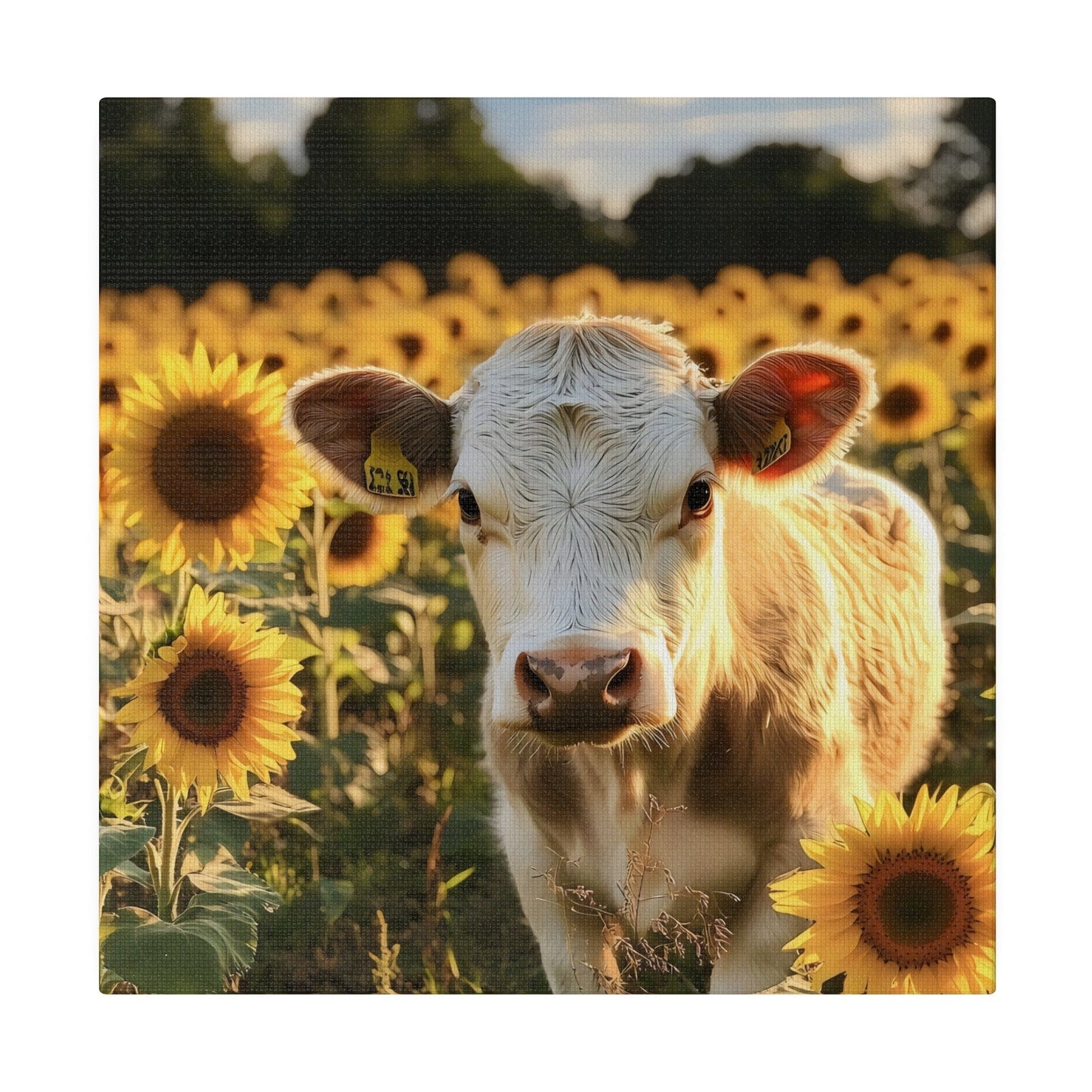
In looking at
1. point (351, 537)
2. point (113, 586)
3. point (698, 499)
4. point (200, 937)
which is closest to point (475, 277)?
point (351, 537)

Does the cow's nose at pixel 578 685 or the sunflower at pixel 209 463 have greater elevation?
the sunflower at pixel 209 463

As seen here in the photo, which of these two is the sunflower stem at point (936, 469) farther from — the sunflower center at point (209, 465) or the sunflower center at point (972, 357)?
the sunflower center at point (209, 465)

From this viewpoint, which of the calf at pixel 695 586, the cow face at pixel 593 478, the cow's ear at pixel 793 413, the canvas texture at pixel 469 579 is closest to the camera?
the cow face at pixel 593 478

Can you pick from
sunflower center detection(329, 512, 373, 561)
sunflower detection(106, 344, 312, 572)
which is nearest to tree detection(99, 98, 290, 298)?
sunflower detection(106, 344, 312, 572)

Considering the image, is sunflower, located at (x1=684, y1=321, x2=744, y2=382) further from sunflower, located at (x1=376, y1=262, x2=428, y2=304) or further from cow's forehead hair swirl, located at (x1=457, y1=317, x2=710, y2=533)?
sunflower, located at (x1=376, y1=262, x2=428, y2=304)

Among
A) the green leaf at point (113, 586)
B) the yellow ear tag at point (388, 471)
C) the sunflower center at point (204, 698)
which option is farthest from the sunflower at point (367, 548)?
the green leaf at point (113, 586)

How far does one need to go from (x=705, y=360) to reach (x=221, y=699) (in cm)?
187

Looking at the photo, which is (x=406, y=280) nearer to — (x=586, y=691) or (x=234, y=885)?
(x=586, y=691)

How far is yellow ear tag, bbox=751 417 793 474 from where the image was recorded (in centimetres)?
386

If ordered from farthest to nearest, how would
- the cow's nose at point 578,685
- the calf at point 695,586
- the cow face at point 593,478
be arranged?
the calf at point 695,586 → the cow face at point 593,478 → the cow's nose at point 578,685

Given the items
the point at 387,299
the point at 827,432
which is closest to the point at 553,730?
the point at 827,432

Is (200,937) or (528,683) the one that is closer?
(528,683)

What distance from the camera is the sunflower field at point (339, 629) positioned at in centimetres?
403

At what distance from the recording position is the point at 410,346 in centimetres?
405
